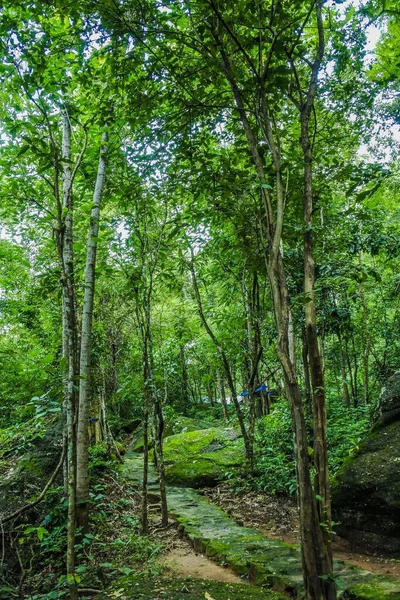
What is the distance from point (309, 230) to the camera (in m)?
3.04

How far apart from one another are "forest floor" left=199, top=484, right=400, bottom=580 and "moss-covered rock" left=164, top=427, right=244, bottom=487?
63 centimetres

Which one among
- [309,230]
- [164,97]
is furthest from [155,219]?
[309,230]

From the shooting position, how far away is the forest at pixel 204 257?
3.08m

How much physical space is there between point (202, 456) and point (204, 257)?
5.71 m

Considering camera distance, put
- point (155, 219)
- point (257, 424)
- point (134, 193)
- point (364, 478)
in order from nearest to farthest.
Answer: point (134, 193), point (364, 478), point (155, 219), point (257, 424)

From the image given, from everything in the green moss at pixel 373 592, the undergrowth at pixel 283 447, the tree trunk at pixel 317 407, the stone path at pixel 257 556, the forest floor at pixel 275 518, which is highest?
the tree trunk at pixel 317 407

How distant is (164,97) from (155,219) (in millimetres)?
3787

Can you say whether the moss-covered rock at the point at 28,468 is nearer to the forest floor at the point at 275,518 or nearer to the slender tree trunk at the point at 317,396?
the forest floor at the point at 275,518

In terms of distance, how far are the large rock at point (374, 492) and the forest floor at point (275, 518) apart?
0.18m

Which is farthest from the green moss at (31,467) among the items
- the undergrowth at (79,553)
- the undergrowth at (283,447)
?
the undergrowth at (283,447)

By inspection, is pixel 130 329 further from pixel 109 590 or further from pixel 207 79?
pixel 207 79

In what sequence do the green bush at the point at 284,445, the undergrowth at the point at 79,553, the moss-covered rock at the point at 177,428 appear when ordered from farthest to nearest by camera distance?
the moss-covered rock at the point at 177,428, the green bush at the point at 284,445, the undergrowth at the point at 79,553

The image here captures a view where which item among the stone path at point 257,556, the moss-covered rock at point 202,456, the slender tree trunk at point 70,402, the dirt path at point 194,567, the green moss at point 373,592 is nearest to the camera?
the slender tree trunk at point 70,402

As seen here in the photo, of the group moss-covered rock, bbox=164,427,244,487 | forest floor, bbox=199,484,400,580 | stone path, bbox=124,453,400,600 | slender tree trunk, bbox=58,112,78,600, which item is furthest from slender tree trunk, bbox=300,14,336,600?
moss-covered rock, bbox=164,427,244,487
